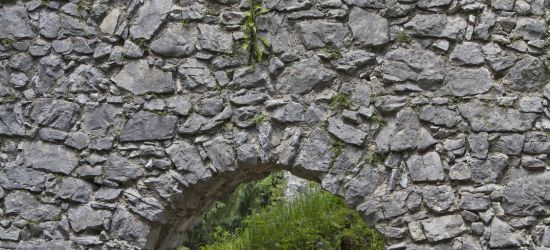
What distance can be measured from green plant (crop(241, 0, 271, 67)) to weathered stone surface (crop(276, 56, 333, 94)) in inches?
7.6

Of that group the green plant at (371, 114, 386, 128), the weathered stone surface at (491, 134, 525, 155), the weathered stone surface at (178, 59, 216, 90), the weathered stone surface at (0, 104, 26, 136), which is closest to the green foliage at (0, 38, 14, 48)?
the weathered stone surface at (0, 104, 26, 136)

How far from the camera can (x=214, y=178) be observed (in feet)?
15.9

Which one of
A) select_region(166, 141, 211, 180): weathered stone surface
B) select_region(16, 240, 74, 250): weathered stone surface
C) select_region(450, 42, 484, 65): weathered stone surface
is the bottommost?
select_region(16, 240, 74, 250): weathered stone surface

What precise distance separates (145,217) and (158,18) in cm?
126

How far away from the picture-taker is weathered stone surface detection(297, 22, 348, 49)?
4695 millimetres

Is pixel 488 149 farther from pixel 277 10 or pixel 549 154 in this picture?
pixel 277 10

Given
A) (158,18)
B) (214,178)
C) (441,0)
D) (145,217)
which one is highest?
(441,0)

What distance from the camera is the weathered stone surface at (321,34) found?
15.4 ft

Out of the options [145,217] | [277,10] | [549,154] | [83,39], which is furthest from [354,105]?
[83,39]

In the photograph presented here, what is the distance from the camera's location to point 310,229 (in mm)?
7684

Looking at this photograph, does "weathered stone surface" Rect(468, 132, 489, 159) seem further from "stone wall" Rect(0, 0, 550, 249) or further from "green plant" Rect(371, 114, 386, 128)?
"green plant" Rect(371, 114, 386, 128)

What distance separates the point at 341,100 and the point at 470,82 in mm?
759

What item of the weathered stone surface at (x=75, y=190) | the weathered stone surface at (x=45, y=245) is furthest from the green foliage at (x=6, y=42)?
the weathered stone surface at (x=45, y=245)

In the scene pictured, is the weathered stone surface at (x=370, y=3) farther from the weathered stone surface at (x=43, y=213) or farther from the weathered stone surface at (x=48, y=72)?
the weathered stone surface at (x=43, y=213)
